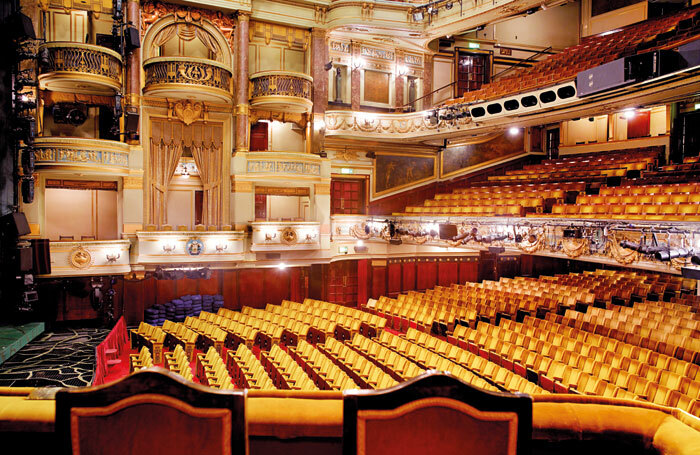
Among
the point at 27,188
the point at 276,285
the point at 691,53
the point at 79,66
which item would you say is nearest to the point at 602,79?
the point at 691,53

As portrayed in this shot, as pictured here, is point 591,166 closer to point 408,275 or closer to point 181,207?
point 408,275

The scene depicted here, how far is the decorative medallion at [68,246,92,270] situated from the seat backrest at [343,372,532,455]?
9050 mm

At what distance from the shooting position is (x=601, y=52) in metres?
10.4

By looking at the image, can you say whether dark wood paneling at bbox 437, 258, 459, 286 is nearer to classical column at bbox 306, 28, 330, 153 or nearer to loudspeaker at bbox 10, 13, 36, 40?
classical column at bbox 306, 28, 330, 153

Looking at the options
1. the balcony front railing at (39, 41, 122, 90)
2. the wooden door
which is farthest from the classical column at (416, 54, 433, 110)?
the balcony front railing at (39, 41, 122, 90)

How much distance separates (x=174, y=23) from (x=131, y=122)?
2.44 meters

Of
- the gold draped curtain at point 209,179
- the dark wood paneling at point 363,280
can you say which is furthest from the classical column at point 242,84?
the dark wood paneling at point 363,280

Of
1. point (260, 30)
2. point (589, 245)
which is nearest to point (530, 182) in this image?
point (589, 245)

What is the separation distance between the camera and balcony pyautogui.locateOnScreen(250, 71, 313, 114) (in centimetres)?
1008

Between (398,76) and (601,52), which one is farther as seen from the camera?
(398,76)

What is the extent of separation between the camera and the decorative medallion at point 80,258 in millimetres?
8609

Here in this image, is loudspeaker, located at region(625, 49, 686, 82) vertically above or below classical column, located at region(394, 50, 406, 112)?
below

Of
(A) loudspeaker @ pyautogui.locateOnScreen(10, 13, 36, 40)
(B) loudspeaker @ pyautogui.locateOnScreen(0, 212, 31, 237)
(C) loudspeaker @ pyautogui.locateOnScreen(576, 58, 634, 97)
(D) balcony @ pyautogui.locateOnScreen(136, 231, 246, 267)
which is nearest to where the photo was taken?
(A) loudspeaker @ pyautogui.locateOnScreen(10, 13, 36, 40)

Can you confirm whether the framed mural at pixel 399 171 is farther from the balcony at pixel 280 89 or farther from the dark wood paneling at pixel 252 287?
the dark wood paneling at pixel 252 287
